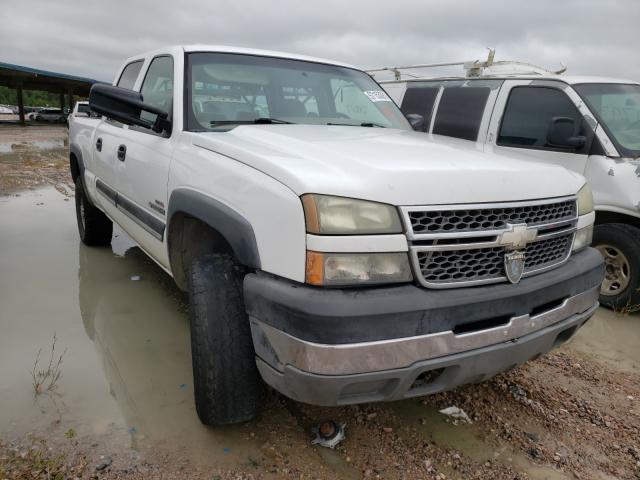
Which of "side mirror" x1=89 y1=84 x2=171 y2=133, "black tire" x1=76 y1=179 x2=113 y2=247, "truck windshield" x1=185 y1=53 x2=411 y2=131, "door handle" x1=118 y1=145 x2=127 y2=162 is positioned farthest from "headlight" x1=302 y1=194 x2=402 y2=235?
"black tire" x1=76 y1=179 x2=113 y2=247

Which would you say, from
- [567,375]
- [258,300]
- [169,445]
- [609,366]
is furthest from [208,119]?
[609,366]

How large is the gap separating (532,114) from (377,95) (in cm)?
188

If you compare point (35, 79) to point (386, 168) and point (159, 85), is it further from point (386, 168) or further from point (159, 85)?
point (386, 168)

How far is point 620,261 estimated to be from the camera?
396 centimetres

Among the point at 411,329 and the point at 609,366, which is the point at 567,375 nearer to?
the point at 609,366

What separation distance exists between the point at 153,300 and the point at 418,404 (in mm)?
2210

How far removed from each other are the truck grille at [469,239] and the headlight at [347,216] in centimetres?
7

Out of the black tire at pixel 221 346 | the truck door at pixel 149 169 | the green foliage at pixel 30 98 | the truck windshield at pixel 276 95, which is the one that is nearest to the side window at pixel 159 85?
the truck door at pixel 149 169

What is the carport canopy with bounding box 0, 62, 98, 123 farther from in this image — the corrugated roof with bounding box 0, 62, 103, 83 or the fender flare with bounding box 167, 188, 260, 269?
the fender flare with bounding box 167, 188, 260, 269

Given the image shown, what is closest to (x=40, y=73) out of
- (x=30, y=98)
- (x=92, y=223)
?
(x=92, y=223)

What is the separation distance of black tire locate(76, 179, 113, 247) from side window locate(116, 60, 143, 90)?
1.17 meters

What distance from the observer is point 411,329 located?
5.66ft

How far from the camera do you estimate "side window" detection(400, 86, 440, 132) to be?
224 inches

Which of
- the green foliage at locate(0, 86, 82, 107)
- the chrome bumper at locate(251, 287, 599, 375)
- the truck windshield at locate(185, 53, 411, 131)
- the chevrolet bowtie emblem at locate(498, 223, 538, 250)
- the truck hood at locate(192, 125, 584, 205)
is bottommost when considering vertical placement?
the green foliage at locate(0, 86, 82, 107)
